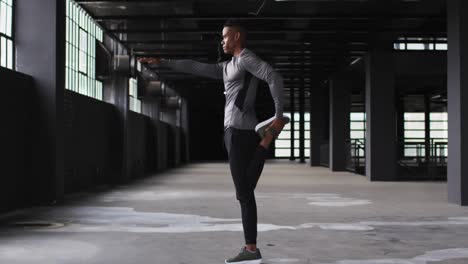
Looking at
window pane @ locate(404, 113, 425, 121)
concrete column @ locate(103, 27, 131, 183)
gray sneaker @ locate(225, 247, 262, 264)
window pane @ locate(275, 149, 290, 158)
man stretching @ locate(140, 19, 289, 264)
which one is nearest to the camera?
man stretching @ locate(140, 19, 289, 264)

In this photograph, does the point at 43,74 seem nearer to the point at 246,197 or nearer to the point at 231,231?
the point at 231,231

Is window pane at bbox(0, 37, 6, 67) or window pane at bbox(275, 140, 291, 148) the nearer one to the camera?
window pane at bbox(0, 37, 6, 67)

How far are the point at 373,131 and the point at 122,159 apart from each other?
7807mm

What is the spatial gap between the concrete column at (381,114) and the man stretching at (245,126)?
14464mm

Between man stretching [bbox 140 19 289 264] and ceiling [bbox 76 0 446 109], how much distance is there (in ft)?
27.5

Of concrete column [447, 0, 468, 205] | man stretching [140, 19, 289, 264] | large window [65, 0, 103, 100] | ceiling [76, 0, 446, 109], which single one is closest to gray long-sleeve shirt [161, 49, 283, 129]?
man stretching [140, 19, 289, 264]

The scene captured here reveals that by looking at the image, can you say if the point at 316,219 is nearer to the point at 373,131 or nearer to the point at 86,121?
the point at 86,121

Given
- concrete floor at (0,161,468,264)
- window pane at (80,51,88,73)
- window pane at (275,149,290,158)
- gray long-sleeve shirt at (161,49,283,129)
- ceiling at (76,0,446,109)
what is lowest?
window pane at (275,149,290,158)

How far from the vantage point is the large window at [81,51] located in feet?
47.1

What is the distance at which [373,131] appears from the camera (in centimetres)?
1916

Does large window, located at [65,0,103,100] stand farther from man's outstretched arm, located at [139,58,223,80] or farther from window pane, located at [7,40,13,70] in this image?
man's outstretched arm, located at [139,58,223,80]

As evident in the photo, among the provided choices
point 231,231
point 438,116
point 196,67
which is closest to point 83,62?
point 231,231

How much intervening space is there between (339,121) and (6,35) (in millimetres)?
18167

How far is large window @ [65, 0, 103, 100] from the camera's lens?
14.4m
